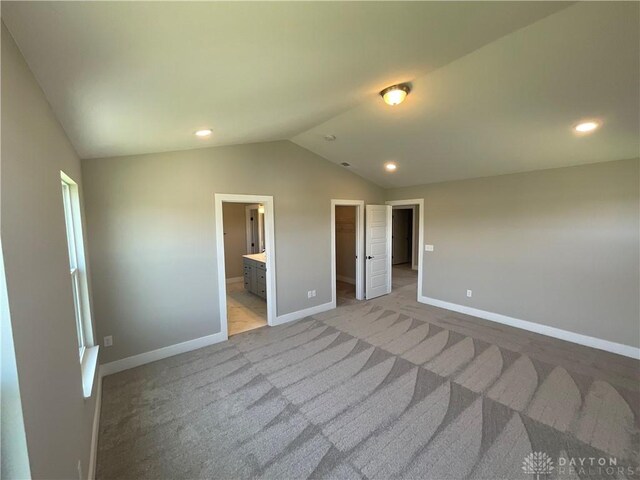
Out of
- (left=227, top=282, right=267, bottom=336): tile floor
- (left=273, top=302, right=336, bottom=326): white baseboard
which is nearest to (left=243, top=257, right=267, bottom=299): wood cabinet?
(left=227, top=282, right=267, bottom=336): tile floor

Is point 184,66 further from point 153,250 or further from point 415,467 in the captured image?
point 415,467

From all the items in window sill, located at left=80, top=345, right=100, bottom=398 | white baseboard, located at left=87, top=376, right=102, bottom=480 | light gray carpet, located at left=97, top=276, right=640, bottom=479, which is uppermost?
window sill, located at left=80, top=345, right=100, bottom=398

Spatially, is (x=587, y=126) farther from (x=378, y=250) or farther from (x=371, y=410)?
(x=378, y=250)

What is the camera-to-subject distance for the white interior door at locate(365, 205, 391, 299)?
5.39m

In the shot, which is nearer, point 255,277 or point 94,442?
point 94,442

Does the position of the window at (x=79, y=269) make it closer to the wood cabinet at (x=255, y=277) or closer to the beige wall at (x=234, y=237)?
the wood cabinet at (x=255, y=277)

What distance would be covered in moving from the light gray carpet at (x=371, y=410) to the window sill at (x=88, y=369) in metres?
0.47

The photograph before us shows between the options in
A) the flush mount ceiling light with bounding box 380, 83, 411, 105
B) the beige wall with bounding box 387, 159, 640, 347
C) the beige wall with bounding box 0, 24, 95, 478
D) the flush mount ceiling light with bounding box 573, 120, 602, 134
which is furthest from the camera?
the beige wall with bounding box 387, 159, 640, 347

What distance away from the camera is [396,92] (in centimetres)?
235

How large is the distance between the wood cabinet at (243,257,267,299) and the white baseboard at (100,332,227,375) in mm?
1528

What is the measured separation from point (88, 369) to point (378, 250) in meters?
4.67

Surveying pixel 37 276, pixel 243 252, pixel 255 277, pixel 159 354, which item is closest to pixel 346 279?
pixel 255 277

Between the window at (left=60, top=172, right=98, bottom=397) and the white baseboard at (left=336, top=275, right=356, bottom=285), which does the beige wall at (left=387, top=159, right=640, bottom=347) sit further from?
the window at (left=60, top=172, right=98, bottom=397)

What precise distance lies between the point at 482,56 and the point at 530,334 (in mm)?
3689
